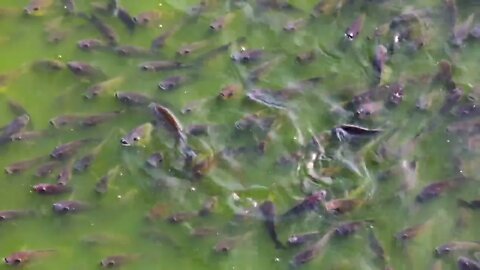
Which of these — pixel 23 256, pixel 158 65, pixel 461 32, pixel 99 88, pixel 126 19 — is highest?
pixel 461 32

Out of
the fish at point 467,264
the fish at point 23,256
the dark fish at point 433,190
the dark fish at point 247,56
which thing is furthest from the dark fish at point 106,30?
the fish at point 467,264

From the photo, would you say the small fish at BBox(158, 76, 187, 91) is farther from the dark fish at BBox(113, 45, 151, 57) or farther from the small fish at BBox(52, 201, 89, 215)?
the small fish at BBox(52, 201, 89, 215)

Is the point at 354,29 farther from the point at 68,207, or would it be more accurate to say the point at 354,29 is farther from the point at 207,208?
the point at 68,207

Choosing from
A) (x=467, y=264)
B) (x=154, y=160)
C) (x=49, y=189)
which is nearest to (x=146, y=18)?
(x=154, y=160)

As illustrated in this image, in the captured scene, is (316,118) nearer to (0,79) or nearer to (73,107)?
(73,107)

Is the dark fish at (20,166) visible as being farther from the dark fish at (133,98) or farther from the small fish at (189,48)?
the small fish at (189,48)

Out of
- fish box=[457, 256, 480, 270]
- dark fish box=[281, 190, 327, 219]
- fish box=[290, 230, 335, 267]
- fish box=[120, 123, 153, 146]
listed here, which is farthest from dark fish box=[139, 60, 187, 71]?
fish box=[457, 256, 480, 270]

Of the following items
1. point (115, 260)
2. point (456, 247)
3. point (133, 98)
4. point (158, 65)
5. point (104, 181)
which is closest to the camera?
point (115, 260)
